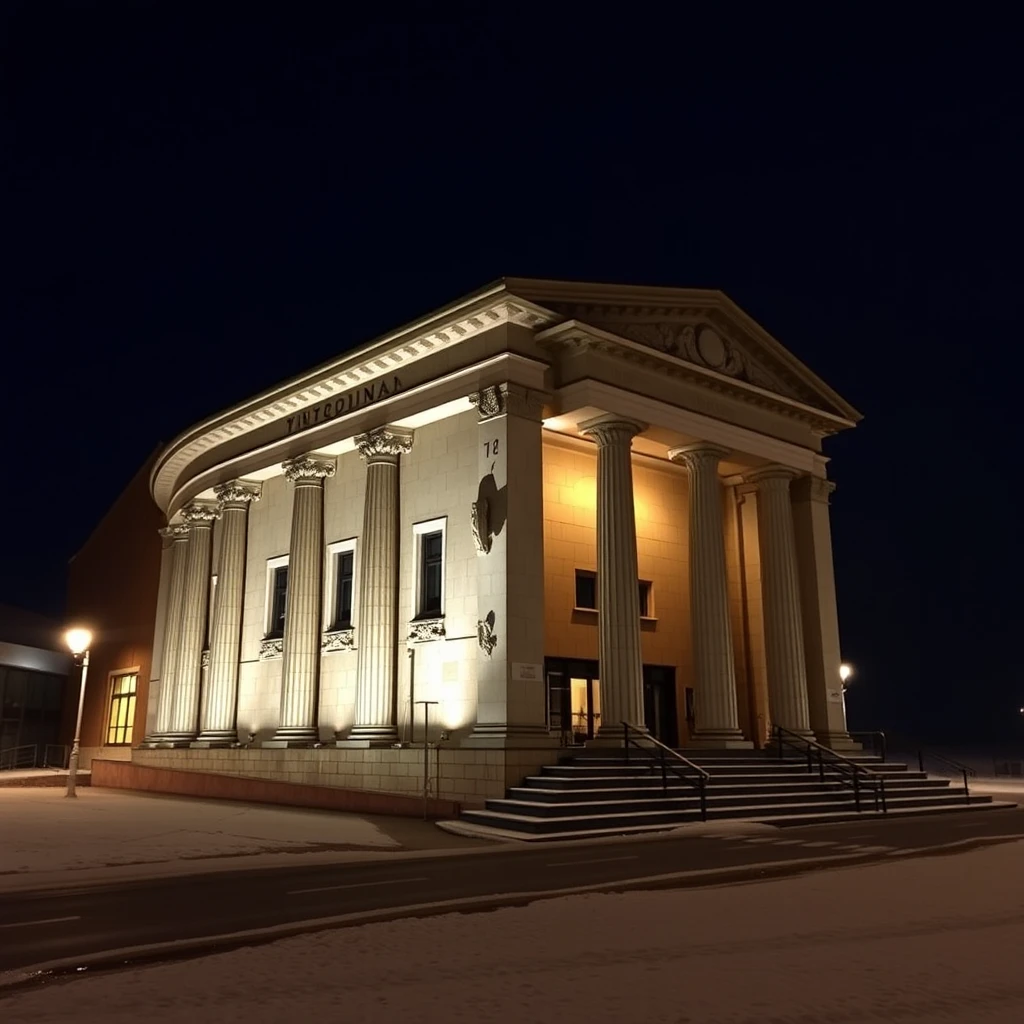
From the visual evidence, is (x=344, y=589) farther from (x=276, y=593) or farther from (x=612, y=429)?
(x=612, y=429)

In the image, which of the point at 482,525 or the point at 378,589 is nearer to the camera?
the point at 482,525

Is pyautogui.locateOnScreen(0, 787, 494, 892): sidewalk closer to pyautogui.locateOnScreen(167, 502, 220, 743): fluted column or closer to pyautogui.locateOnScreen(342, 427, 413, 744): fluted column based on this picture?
pyautogui.locateOnScreen(342, 427, 413, 744): fluted column

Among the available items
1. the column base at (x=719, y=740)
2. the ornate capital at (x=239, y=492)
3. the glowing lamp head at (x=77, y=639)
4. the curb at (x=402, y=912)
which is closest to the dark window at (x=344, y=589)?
the ornate capital at (x=239, y=492)

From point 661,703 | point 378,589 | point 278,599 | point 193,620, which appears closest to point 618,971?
point 378,589

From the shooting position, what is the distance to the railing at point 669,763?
1995 centimetres

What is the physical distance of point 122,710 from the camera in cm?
4381

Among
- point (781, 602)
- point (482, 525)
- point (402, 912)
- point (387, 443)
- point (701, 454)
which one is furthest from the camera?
point (781, 602)

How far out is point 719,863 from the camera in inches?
541

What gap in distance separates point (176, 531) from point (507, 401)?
20.1 metres

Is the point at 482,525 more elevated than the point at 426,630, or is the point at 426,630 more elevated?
the point at 482,525

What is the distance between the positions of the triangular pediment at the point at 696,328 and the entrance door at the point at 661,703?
8.86 meters

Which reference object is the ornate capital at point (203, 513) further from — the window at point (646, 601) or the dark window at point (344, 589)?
the window at point (646, 601)

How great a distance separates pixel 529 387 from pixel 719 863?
13.2m

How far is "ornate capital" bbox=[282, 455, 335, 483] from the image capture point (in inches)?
1167
